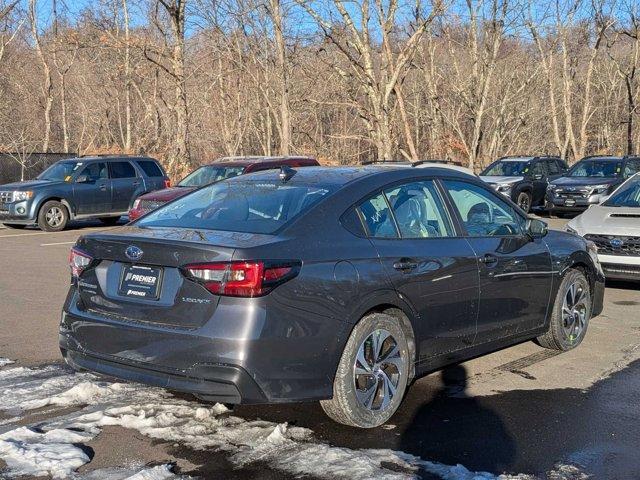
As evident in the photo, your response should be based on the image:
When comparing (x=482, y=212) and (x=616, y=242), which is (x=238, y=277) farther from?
(x=616, y=242)

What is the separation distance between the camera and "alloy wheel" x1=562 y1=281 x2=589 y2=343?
6989 millimetres

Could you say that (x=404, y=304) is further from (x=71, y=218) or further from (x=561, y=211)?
(x=561, y=211)

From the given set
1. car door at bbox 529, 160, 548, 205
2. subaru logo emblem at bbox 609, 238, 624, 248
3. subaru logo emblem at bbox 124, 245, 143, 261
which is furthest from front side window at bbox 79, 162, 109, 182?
subaru logo emblem at bbox 124, 245, 143, 261

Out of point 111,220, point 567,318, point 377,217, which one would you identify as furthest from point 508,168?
point 377,217

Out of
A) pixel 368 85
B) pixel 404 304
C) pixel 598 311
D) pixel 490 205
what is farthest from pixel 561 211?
pixel 404 304

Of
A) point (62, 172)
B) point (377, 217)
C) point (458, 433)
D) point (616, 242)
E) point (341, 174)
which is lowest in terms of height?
point (458, 433)

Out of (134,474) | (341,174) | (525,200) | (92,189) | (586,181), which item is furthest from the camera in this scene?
(525,200)

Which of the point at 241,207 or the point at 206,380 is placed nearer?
the point at 206,380

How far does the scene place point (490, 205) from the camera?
251 inches

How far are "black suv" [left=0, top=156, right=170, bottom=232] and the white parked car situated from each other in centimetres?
1276

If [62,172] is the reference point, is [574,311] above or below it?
below

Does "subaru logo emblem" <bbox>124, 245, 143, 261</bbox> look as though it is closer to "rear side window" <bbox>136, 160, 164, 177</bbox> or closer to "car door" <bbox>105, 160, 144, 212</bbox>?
"car door" <bbox>105, 160, 144, 212</bbox>

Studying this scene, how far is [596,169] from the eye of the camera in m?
24.1

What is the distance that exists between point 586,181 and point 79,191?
13.6 m
